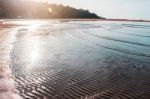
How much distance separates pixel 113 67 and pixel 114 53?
14.4 feet

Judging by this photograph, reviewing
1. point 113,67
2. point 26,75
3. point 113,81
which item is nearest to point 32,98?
point 26,75

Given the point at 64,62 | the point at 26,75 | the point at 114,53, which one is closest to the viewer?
the point at 26,75

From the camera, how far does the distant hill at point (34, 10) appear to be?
113 m

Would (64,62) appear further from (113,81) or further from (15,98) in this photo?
(15,98)

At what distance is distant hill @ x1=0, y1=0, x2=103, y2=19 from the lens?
113 metres

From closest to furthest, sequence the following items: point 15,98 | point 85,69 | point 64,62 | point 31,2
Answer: point 15,98
point 85,69
point 64,62
point 31,2

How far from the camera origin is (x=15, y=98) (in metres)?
8.26

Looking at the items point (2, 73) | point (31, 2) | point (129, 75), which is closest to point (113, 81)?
point (129, 75)

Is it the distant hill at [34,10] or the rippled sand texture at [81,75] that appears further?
the distant hill at [34,10]

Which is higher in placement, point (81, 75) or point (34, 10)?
point (34, 10)

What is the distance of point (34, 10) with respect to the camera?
11981 centimetres

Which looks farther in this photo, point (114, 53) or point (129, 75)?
point (114, 53)

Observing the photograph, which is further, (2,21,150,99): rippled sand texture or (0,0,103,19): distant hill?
(0,0,103,19): distant hill

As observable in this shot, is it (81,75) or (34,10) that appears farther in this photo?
(34,10)
